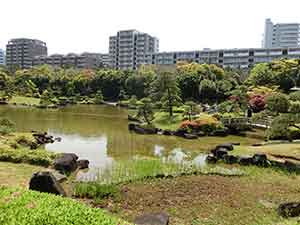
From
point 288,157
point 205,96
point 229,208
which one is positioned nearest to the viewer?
point 229,208

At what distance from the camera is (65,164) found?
492 inches

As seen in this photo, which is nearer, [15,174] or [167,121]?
[15,174]

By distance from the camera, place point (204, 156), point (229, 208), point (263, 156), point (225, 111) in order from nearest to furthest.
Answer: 1. point (229, 208)
2. point (263, 156)
3. point (204, 156)
4. point (225, 111)

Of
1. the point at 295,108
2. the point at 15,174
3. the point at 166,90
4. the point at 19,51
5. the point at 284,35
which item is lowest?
the point at 15,174

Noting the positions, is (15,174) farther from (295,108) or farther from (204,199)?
(295,108)

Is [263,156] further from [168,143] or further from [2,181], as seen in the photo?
[2,181]

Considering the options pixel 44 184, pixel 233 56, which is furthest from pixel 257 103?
pixel 233 56

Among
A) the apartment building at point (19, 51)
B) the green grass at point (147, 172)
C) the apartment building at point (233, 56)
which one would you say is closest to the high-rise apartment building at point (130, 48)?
the apartment building at point (233, 56)

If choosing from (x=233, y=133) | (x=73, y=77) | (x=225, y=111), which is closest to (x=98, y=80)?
(x=73, y=77)

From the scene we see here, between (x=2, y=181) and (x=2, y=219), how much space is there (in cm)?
572

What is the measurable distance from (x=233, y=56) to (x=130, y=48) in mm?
27950

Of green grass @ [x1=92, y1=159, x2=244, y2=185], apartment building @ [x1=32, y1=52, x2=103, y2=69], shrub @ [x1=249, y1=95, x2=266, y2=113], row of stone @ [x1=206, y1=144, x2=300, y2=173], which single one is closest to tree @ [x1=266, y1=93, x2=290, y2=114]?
row of stone @ [x1=206, y1=144, x2=300, y2=173]

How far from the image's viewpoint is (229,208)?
27.8 feet

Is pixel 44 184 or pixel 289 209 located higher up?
pixel 44 184
